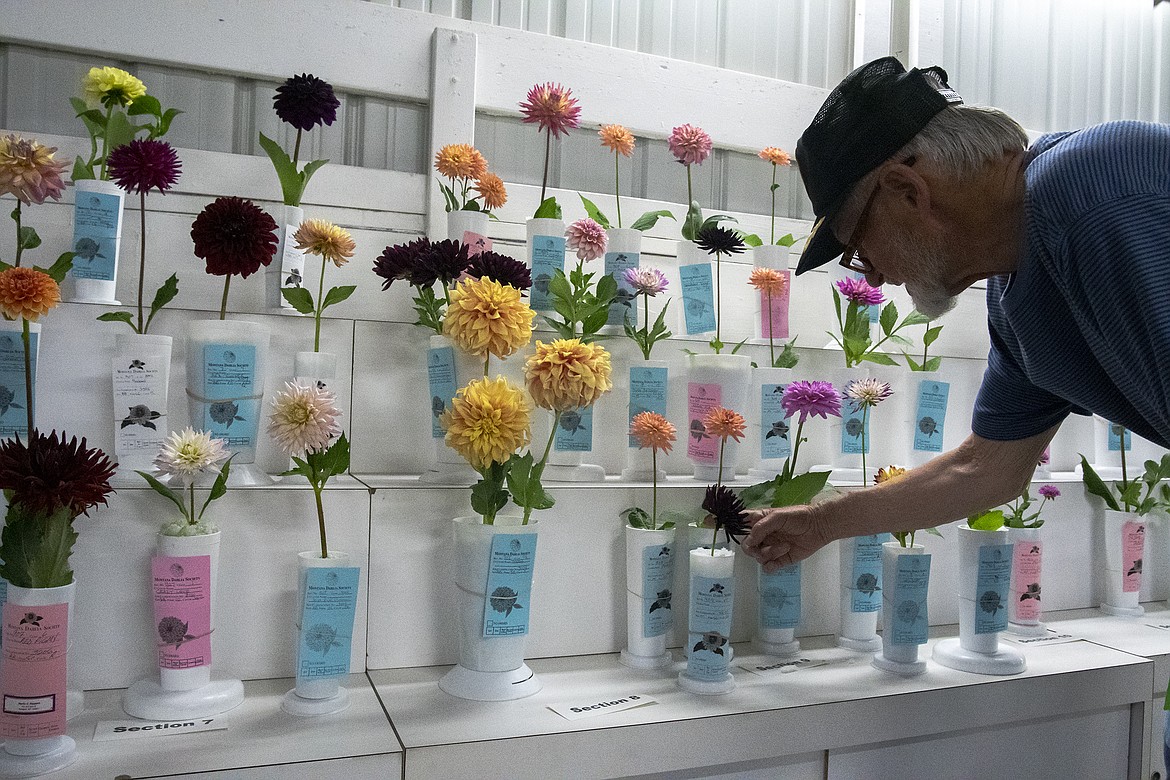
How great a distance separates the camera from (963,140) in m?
0.95

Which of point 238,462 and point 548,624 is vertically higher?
point 238,462

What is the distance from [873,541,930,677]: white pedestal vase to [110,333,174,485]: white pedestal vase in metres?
1.06

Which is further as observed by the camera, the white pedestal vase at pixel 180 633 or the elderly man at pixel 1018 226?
the white pedestal vase at pixel 180 633

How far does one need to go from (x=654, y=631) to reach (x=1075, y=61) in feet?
6.64

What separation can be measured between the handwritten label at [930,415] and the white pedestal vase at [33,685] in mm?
1384

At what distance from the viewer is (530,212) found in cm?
166

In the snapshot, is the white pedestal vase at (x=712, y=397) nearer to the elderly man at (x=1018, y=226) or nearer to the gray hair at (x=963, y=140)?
the elderly man at (x=1018, y=226)

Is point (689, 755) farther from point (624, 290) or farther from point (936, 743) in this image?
point (624, 290)

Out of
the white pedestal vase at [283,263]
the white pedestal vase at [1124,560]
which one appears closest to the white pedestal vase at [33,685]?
the white pedestal vase at [283,263]

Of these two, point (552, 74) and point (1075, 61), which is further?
point (1075, 61)

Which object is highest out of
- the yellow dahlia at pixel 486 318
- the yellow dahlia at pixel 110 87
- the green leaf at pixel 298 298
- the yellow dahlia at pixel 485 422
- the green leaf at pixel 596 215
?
the yellow dahlia at pixel 110 87

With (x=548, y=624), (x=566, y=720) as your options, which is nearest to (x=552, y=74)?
(x=548, y=624)

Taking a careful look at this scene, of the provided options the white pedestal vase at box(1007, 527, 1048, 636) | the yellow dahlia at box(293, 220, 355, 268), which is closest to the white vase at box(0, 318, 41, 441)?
the yellow dahlia at box(293, 220, 355, 268)

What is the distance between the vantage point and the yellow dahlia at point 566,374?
3.46 feet
